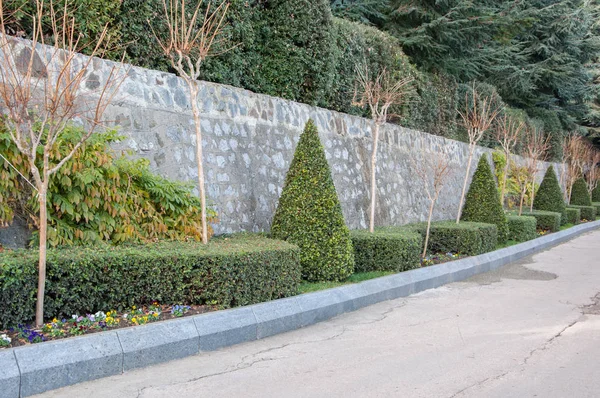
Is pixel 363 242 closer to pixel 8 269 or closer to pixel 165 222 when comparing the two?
pixel 165 222

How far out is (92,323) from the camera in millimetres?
5125

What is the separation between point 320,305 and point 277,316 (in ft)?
2.61

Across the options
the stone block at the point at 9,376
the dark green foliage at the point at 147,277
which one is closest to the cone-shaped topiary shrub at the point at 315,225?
the dark green foliage at the point at 147,277

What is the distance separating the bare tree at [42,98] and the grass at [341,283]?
3.11 metres

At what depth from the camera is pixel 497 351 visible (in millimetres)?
5570

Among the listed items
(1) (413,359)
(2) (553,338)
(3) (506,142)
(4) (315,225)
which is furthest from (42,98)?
(3) (506,142)

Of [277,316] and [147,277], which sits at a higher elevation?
[147,277]

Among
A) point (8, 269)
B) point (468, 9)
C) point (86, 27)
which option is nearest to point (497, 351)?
point (8, 269)

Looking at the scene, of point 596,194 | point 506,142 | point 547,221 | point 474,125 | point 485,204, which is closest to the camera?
point 485,204

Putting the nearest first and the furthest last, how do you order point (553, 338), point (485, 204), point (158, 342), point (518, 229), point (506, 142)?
1. point (158, 342)
2. point (553, 338)
3. point (485, 204)
4. point (518, 229)
5. point (506, 142)

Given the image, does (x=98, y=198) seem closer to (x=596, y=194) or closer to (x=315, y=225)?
(x=315, y=225)

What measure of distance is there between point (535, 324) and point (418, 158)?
406 inches

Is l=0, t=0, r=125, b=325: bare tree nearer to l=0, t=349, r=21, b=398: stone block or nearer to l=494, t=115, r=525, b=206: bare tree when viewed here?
l=0, t=349, r=21, b=398: stone block

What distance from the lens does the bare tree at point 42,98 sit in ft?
16.8
